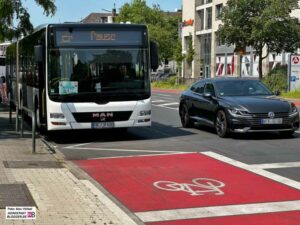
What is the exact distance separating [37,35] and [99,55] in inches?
87.7

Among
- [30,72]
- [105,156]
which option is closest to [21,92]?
[30,72]

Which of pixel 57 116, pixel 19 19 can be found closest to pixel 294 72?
pixel 19 19

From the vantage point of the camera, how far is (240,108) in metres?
14.3

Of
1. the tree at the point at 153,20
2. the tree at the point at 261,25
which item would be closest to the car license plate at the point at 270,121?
the tree at the point at 261,25

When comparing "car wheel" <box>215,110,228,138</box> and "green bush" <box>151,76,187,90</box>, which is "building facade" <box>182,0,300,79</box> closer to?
"green bush" <box>151,76,187,90</box>

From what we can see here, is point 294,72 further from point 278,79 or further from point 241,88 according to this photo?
point 241,88

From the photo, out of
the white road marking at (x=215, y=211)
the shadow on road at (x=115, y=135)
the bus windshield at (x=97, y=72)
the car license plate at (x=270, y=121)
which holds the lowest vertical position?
the shadow on road at (x=115, y=135)

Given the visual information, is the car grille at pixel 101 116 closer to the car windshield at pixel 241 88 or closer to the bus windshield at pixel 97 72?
the bus windshield at pixel 97 72

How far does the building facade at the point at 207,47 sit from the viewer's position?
68.3 m

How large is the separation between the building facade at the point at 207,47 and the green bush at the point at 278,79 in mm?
20037

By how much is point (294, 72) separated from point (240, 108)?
27047 millimetres

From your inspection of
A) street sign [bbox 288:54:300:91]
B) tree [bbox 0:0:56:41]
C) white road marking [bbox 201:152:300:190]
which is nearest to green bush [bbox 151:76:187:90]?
street sign [bbox 288:54:300:91]

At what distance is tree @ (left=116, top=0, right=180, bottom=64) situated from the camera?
9250 cm

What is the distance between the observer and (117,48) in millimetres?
14758
